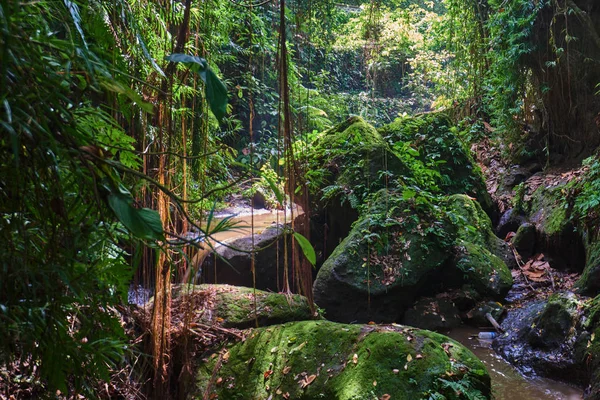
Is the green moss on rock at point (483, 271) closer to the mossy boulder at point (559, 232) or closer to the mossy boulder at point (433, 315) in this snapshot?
the mossy boulder at point (433, 315)

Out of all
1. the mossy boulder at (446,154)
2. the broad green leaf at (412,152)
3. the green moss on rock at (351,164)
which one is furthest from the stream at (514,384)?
the mossy boulder at (446,154)

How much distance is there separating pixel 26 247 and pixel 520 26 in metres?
7.08

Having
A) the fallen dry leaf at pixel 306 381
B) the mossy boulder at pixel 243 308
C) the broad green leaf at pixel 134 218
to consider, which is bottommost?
the fallen dry leaf at pixel 306 381

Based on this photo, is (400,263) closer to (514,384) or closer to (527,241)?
(514,384)

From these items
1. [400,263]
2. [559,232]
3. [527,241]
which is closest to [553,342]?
[400,263]

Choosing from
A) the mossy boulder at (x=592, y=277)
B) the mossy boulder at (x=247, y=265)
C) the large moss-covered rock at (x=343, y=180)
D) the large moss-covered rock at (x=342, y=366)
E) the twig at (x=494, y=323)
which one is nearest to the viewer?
the large moss-covered rock at (x=342, y=366)

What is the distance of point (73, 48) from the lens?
788 mm

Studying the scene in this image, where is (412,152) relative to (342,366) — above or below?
above

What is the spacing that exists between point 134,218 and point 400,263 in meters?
4.15

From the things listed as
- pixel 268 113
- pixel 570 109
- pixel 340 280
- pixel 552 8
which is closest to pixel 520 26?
pixel 552 8

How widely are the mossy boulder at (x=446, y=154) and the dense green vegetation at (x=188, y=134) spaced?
0.02 metres

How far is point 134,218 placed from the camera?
0.73 metres

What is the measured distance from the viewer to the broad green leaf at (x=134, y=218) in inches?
28.4

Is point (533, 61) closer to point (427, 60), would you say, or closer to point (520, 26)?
point (520, 26)
